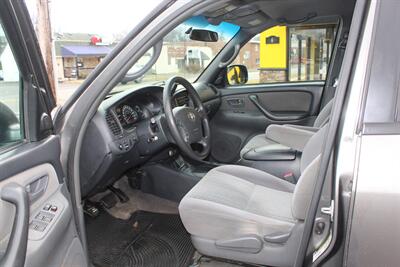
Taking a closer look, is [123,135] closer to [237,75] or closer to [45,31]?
[237,75]

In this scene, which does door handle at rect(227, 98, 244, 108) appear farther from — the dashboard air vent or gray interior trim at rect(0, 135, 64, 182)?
gray interior trim at rect(0, 135, 64, 182)

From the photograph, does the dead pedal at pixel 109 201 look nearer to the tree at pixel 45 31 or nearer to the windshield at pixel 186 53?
the windshield at pixel 186 53

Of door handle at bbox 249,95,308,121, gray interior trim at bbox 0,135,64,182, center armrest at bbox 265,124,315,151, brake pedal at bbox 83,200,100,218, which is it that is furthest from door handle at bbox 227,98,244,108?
gray interior trim at bbox 0,135,64,182

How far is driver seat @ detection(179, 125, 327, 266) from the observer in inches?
61.7

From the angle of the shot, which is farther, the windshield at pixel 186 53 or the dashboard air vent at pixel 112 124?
the windshield at pixel 186 53

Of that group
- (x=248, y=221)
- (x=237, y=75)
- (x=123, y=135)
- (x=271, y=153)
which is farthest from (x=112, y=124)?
(x=237, y=75)

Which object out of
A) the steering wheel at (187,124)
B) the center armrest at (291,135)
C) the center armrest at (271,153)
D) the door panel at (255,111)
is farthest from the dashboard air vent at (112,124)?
the door panel at (255,111)

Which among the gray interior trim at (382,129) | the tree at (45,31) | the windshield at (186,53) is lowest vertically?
the gray interior trim at (382,129)

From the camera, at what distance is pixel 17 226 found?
1093 mm

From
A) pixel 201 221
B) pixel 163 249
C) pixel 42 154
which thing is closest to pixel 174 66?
pixel 163 249

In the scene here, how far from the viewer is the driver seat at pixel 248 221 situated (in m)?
1.57

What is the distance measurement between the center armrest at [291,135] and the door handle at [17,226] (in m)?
1.97

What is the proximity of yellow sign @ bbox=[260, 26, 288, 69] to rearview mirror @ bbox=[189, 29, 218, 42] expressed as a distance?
0.74 metres

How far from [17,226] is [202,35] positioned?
2.07 m
